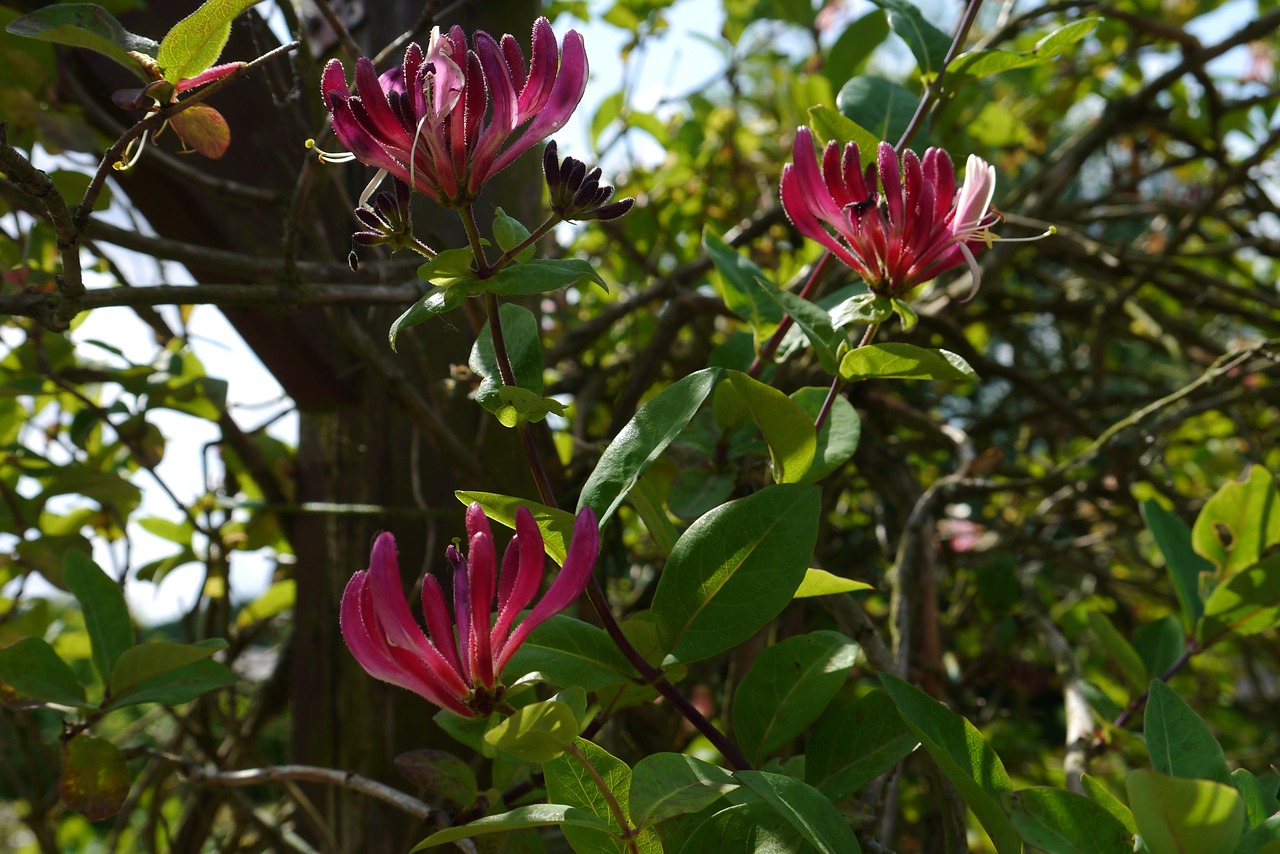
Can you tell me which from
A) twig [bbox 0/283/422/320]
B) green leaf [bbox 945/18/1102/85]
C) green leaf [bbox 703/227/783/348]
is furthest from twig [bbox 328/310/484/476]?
green leaf [bbox 945/18/1102/85]

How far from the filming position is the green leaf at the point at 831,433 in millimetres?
602

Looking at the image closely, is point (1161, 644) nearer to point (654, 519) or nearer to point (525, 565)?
point (654, 519)

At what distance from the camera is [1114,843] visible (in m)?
0.45

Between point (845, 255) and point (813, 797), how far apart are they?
1.02 feet

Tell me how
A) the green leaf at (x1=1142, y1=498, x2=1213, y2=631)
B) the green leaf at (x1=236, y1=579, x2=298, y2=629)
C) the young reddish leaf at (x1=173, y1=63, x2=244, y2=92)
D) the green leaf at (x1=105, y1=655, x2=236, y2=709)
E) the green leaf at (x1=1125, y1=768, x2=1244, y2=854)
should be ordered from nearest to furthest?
the green leaf at (x1=1125, y1=768, x2=1244, y2=854)
the young reddish leaf at (x1=173, y1=63, x2=244, y2=92)
the green leaf at (x1=105, y1=655, x2=236, y2=709)
the green leaf at (x1=1142, y1=498, x2=1213, y2=631)
the green leaf at (x1=236, y1=579, x2=298, y2=629)

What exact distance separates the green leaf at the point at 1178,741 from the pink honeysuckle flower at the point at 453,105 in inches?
16.5

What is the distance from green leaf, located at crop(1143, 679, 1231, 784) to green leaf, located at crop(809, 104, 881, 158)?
14.7 inches

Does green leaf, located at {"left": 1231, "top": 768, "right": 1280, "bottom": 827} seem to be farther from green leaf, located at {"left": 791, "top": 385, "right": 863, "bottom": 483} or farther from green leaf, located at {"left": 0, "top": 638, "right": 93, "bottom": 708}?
green leaf, located at {"left": 0, "top": 638, "right": 93, "bottom": 708}

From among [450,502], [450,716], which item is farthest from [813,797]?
[450,502]

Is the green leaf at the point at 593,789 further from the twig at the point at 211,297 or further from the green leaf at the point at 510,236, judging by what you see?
the twig at the point at 211,297

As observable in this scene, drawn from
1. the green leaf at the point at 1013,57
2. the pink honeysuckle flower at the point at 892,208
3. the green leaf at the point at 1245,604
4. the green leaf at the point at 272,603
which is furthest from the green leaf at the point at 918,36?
the green leaf at the point at 272,603

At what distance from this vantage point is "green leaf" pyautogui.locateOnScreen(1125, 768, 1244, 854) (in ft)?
1.17

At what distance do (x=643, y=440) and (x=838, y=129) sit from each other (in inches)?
11.8

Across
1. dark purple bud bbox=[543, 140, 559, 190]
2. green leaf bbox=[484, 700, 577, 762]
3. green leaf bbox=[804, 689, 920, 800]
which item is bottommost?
green leaf bbox=[804, 689, 920, 800]
